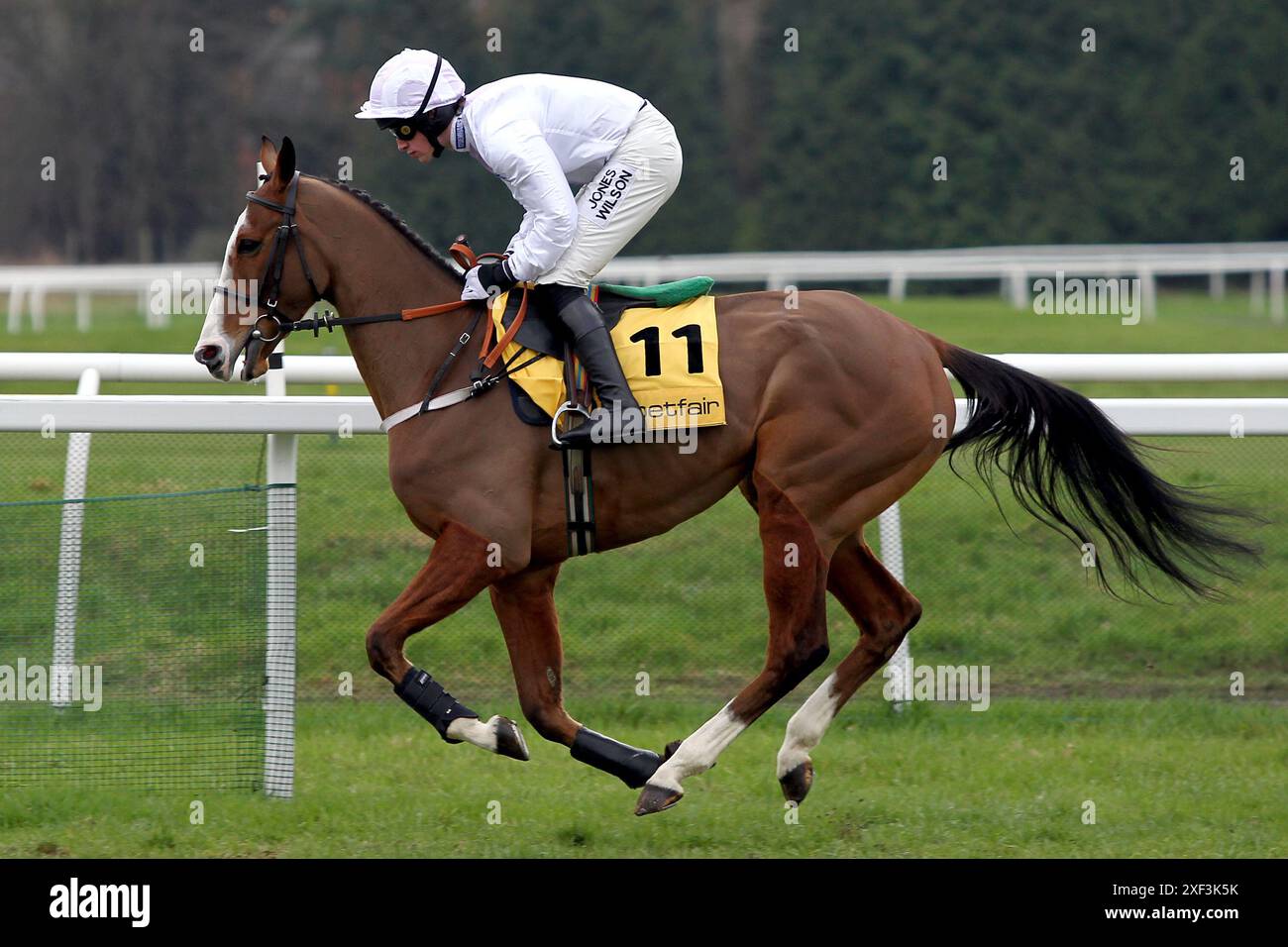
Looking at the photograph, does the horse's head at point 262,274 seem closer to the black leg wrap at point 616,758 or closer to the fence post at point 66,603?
the fence post at point 66,603

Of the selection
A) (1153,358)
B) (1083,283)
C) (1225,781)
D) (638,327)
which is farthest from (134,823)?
(1083,283)

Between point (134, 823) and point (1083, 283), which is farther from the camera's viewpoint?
point (1083, 283)

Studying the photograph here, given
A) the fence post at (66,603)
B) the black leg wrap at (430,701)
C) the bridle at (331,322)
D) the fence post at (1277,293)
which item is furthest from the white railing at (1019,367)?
the fence post at (1277,293)

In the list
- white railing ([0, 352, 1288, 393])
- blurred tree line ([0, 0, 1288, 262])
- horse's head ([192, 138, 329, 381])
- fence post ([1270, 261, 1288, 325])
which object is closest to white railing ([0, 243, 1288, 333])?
fence post ([1270, 261, 1288, 325])

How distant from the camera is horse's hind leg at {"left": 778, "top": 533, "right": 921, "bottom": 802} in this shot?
4.87 metres

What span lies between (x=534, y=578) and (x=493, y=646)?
1.95 metres

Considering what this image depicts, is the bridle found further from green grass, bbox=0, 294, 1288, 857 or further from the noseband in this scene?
green grass, bbox=0, 294, 1288, 857

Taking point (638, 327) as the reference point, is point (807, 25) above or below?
above

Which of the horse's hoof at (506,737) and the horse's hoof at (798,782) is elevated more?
the horse's hoof at (506,737)

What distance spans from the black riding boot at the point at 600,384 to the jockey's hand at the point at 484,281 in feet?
0.85

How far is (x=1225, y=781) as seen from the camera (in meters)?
5.39

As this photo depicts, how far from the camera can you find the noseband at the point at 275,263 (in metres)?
4.77

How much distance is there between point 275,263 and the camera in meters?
4.78

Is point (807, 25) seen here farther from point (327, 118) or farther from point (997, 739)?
point (997, 739)
